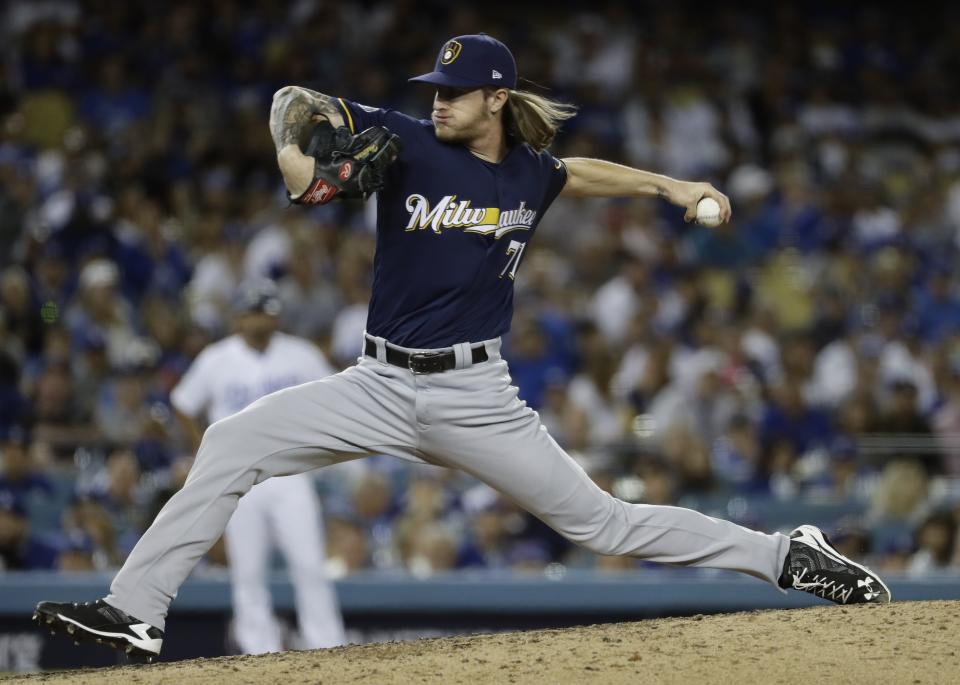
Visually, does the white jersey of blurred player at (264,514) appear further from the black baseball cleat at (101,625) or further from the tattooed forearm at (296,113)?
the tattooed forearm at (296,113)

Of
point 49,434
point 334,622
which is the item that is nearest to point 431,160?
point 334,622

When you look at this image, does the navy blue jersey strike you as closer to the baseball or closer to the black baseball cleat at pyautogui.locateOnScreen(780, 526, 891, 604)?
the baseball

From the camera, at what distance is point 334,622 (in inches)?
261

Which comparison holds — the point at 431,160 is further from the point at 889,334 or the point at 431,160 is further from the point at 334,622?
the point at 889,334

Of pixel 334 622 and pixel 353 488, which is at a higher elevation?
pixel 353 488

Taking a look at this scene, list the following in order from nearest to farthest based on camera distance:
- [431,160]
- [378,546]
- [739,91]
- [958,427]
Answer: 1. [431,160]
2. [378,546]
3. [958,427]
4. [739,91]

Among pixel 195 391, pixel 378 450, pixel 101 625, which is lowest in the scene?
pixel 101 625

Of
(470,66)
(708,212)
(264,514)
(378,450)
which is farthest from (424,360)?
(264,514)

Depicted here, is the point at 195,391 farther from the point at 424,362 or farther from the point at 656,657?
the point at 656,657

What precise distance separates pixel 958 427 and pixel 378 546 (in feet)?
12.1

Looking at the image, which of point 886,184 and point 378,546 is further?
point 886,184

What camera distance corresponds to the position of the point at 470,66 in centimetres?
400

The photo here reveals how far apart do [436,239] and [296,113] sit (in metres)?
0.52

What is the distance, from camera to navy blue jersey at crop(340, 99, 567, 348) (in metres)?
3.94
